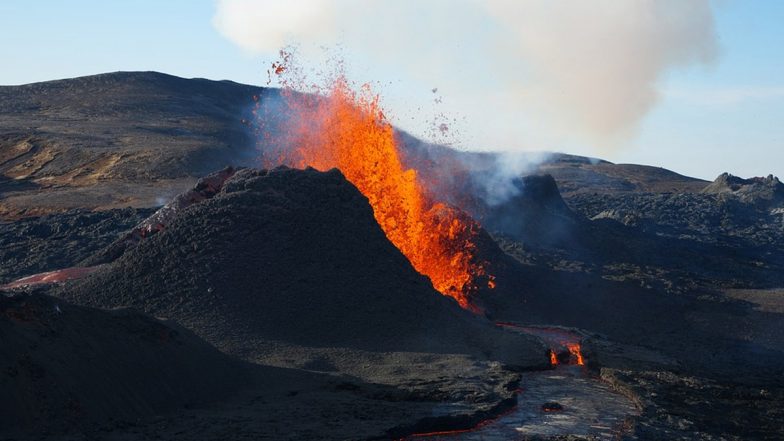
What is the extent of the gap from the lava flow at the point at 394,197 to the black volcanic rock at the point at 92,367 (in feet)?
45.1

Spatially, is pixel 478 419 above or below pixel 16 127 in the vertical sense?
below

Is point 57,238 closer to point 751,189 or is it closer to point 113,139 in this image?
point 113,139

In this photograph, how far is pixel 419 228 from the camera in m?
35.3

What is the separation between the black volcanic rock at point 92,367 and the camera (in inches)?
645

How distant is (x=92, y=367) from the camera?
18.0 m

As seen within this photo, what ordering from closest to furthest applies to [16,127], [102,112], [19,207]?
[19,207]
[16,127]
[102,112]

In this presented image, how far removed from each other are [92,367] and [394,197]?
18562 mm

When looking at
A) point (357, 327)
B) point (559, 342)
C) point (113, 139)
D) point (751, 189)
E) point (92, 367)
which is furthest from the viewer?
point (751, 189)

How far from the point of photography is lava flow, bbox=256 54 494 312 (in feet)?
114

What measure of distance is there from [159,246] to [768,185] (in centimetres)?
6728

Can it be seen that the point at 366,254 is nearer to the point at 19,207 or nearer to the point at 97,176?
the point at 19,207

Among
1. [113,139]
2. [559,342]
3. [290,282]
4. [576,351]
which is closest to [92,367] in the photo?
[290,282]

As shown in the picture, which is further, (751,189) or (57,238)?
(751,189)

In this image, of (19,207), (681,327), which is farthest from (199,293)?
(19,207)
